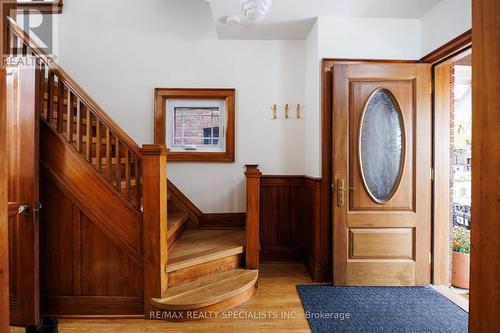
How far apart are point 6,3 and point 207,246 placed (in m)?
3.21

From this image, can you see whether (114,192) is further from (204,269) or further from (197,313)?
(197,313)

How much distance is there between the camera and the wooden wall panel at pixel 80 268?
201cm

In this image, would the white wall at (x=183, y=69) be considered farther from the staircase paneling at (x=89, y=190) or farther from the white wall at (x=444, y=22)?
the white wall at (x=444, y=22)

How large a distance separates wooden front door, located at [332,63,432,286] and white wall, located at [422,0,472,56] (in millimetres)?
252

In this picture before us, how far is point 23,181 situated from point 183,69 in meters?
1.96

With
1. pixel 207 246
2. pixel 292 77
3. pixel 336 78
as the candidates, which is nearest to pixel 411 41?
pixel 336 78

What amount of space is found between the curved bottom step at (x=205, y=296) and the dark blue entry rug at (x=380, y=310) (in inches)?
21.4

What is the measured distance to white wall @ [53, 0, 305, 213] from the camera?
310 cm

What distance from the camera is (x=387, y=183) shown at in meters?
2.54

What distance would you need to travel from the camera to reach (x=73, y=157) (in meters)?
Answer: 1.99

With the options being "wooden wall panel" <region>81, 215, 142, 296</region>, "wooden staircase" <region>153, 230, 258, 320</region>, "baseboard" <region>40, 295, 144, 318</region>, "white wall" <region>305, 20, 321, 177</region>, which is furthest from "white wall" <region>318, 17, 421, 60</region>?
"baseboard" <region>40, 295, 144, 318</region>

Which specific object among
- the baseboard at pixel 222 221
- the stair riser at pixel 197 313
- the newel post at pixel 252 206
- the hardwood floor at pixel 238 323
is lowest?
the hardwood floor at pixel 238 323

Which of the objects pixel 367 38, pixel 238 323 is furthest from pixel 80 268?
pixel 367 38

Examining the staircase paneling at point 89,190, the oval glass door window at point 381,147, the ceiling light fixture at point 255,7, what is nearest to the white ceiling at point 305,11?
the ceiling light fixture at point 255,7
